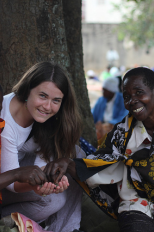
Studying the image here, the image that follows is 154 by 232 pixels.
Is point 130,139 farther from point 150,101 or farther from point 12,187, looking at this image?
point 12,187

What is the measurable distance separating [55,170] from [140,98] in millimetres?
871

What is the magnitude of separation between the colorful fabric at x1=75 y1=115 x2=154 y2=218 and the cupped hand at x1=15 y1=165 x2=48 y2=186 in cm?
39

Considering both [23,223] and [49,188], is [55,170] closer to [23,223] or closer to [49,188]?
[49,188]

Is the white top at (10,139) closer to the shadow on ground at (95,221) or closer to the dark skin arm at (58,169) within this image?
the dark skin arm at (58,169)

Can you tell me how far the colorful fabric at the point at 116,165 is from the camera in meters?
2.23

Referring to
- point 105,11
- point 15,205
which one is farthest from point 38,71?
point 105,11

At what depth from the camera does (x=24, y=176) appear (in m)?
1.97

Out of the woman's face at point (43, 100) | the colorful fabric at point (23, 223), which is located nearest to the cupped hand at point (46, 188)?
the colorful fabric at point (23, 223)

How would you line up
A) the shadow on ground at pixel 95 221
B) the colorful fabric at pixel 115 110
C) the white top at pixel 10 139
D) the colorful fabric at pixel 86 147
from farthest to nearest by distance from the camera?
the colorful fabric at pixel 115 110
the colorful fabric at pixel 86 147
the shadow on ground at pixel 95 221
the white top at pixel 10 139

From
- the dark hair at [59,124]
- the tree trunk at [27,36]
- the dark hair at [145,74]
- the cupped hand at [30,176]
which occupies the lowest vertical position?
the cupped hand at [30,176]

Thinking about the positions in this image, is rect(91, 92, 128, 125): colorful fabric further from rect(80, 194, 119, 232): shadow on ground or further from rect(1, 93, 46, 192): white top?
rect(1, 93, 46, 192): white top

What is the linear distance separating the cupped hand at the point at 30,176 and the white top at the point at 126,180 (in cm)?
51

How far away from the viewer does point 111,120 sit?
5309 mm

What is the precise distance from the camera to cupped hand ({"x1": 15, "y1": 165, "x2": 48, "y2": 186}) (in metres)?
1.97
